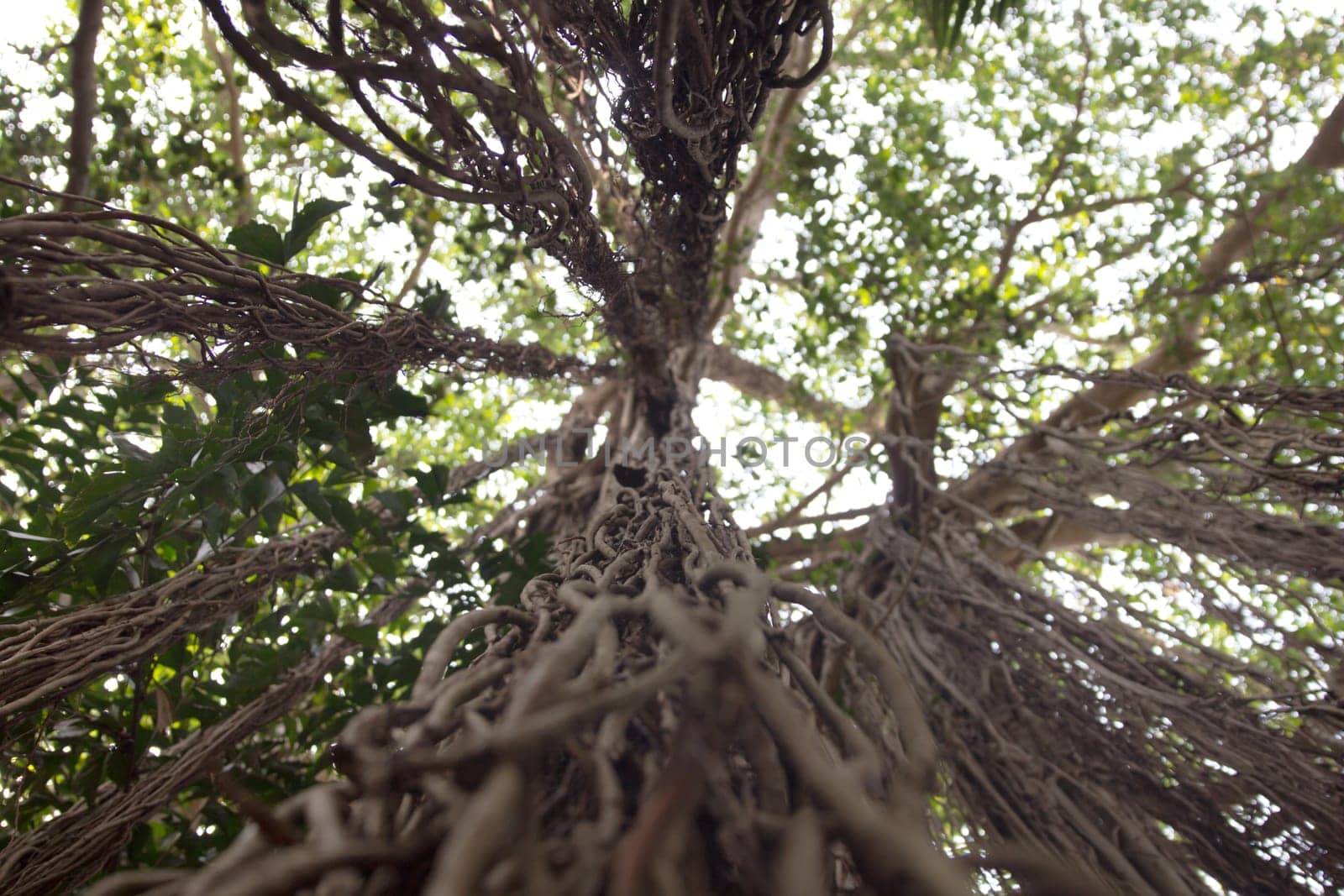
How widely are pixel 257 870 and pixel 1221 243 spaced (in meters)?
2.79

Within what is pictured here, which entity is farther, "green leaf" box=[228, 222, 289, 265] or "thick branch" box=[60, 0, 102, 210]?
"thick branch" box=[60, 0, 102, 210]

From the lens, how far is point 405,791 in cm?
33

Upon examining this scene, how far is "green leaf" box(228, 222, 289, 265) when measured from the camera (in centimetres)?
85

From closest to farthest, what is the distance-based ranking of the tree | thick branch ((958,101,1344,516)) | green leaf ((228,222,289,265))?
the tree → green leaf ((228,222,289,265)) → thick branch ((958,101,1344,516))

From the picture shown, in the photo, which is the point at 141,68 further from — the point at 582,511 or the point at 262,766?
the point at 262,766

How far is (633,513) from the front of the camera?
742 millimetres

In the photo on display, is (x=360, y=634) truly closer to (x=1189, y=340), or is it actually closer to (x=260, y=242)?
(x=260, y=242)

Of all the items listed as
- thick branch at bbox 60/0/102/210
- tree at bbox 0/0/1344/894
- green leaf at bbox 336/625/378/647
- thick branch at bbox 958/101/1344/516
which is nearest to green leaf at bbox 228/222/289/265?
tree at bbox 0/0/1344/894

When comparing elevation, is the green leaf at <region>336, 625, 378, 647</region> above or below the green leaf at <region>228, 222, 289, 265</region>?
below

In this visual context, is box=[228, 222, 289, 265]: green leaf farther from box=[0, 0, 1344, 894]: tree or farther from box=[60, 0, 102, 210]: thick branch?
box=[60, 0, 102, 210]: thick branch

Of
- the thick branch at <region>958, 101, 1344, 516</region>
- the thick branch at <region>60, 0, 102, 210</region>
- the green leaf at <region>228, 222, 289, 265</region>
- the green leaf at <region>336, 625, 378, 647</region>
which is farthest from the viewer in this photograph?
the thick branch at <region>958, 101, 1344, 516</region>

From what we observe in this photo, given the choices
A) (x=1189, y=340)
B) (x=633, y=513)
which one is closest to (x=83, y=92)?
(x=633, y=513)

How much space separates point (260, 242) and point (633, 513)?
595 millimetres

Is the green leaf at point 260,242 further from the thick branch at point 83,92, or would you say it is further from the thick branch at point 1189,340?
the thick branch at point 1189,340
